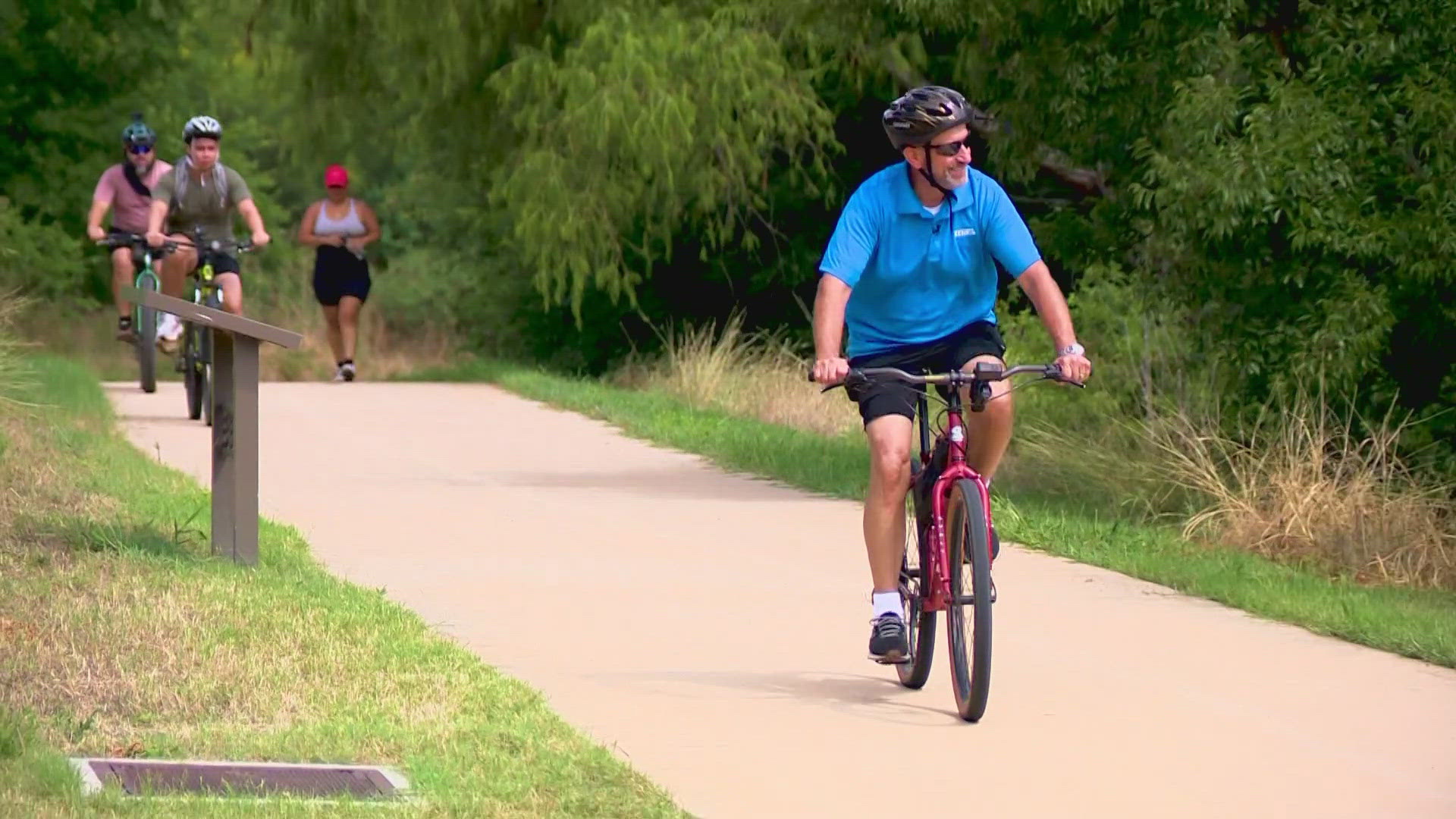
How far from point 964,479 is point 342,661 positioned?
1981 millimetres

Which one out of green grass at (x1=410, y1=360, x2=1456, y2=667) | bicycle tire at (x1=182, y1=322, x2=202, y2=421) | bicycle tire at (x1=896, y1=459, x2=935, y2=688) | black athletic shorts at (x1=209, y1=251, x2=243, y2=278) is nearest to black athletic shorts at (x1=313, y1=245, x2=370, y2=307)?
green grass at (x1=410, y1=360, x2=1456, y2=667)

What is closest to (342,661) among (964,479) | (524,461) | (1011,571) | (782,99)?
(964,479)

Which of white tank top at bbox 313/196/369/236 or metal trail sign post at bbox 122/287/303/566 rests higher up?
metal trail sign post at bbox 122/287/303/566

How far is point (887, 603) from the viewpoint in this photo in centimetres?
805

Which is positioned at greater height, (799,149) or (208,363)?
(799,149)

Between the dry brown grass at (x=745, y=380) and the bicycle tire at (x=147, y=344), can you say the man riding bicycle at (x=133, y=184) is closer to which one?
the bicycle tire at (x=147, y=344)

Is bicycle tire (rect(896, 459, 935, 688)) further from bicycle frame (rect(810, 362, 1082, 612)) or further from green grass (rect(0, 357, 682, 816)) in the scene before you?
green grass (rect(0, 357, 682, 816))

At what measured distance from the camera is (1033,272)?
7.95 meters

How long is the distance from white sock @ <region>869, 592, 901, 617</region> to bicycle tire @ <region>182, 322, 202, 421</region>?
33.6 feet

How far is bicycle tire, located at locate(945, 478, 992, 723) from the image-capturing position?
7395mm

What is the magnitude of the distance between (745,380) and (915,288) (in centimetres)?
1431

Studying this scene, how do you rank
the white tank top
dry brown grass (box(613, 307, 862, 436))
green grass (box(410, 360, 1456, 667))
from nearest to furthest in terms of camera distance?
1. green grass (box(410, 360, 1456, 667))
2. dry brown grass (box(613, 307, 862, 436))
3. the white tank top

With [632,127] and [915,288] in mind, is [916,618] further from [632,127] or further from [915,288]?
[632,127]

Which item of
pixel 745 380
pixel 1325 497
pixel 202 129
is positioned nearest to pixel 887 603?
pixel 1325 497
